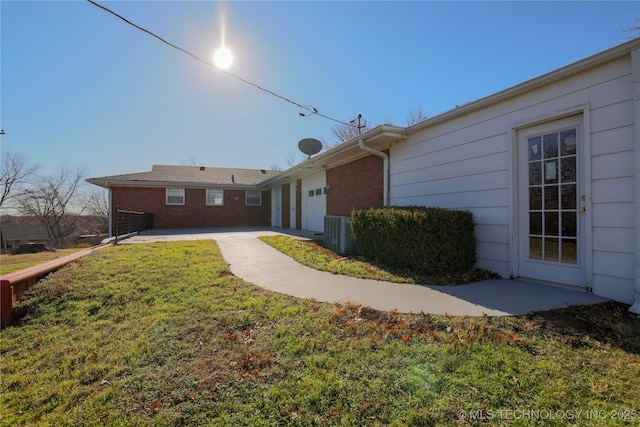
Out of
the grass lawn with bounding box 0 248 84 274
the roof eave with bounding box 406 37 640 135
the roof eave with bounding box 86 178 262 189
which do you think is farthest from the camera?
the roof eave with bounding box 86 178 262 189

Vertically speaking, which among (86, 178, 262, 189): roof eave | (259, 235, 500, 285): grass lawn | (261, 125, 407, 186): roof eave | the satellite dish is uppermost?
the satellite dish

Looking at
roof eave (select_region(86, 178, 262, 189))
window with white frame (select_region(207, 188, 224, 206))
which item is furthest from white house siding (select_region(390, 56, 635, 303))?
window with white frame (select_region(207, 188, 224, 206))

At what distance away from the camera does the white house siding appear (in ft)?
11.2

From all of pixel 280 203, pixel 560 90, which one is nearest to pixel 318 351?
pixel 560 90

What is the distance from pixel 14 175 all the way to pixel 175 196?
2121 cm

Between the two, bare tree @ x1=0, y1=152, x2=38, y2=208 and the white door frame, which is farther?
bare tree @ x1=0, y1=152, x2=38, y2=208

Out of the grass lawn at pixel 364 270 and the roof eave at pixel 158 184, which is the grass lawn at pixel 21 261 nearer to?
the roof eave at pixel 158 184

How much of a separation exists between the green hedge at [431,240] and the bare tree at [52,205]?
96.6 ft

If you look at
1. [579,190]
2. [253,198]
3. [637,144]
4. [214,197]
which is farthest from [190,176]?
[637,144]

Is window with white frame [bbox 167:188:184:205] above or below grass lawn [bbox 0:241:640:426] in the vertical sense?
above

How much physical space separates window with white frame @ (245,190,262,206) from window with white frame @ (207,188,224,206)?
1507mm

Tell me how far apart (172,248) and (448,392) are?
7.57 m

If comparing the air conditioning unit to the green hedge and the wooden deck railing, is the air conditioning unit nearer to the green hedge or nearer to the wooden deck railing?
the green hedge

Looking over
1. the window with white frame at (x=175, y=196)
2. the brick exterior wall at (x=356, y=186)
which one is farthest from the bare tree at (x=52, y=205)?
the brick exterior wall at (x=356, y=186)
